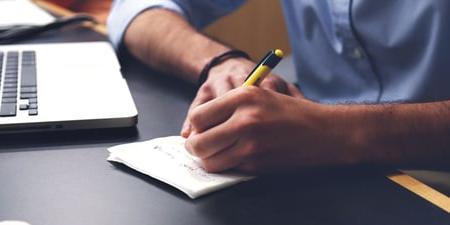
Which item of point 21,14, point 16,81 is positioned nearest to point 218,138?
point 16,81

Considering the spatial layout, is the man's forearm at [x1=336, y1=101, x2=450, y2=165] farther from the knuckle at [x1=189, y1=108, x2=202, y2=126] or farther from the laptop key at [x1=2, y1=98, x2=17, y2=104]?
the laptop key at [x1=2, y1=98, x2=17, y2=104]

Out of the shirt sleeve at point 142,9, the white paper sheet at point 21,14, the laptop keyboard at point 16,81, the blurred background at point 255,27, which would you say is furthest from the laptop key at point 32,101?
the blurred background at point 255,27

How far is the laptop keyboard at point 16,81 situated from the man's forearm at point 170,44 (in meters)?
0.17

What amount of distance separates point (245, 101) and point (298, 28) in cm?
56

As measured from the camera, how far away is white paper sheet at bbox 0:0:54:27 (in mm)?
1200

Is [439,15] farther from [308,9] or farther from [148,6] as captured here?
[148,6]

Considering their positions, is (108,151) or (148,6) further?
(148,6)

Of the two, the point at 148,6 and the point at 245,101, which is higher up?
the point at 245,101

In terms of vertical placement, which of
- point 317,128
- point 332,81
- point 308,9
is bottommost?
point 332,81

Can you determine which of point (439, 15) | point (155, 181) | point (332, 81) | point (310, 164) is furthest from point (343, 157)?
point (332, 81)

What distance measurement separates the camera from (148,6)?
1.12 m

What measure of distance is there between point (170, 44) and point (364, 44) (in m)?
0.29

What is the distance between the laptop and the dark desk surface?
2 centimetres

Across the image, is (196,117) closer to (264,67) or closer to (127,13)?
(264,67)
